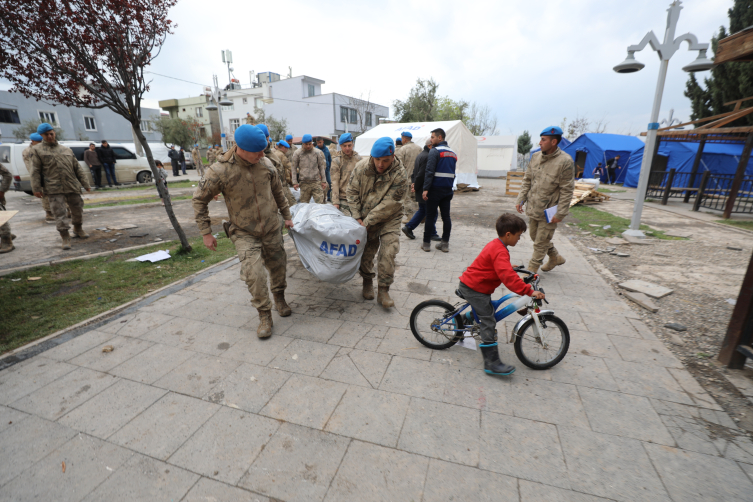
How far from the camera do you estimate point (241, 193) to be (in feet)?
10.4

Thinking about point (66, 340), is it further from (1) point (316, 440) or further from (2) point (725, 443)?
(2) point (725, 443)

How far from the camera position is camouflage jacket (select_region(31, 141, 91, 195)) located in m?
5.81

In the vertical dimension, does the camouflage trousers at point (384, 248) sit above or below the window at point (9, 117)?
below

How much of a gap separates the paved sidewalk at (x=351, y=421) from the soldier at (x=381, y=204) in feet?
2.16

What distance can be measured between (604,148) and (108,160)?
997 inches

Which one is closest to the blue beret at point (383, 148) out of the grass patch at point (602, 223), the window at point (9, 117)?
the grass patch at point (602, 223)

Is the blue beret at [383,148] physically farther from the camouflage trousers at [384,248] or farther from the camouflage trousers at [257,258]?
the camouflage trousers at [257,258]

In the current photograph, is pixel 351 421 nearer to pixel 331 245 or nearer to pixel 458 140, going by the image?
pixel 331 245

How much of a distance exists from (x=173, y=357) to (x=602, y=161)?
23639 mm

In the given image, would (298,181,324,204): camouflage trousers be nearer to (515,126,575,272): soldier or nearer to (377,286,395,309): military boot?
(377,286,395,309): military boot

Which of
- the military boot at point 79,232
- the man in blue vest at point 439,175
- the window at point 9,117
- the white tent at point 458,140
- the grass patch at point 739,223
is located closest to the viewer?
the man in blue vest at point 439,175

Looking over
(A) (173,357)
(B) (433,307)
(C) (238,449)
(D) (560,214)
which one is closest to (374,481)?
(C) (238,449)

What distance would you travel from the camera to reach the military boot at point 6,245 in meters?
6.00

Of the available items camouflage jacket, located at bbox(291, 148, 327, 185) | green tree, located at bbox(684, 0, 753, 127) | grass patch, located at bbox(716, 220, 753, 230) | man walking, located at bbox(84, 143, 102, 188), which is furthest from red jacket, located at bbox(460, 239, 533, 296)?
green tree, located at bbox(684, 0, 753, 127)
